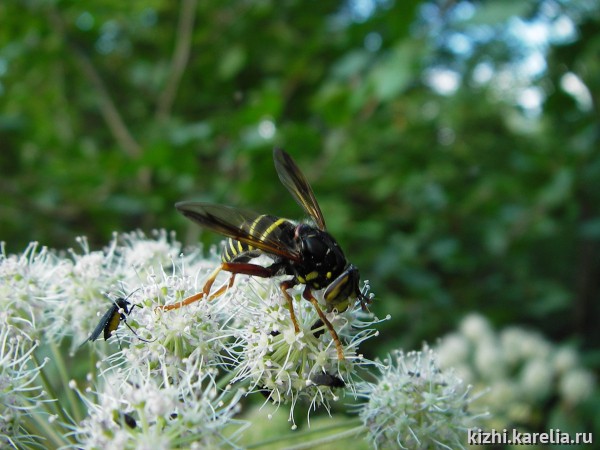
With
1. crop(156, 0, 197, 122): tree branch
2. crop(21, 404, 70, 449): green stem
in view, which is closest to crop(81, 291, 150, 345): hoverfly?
crop(21, 404, 70, 449): green stem

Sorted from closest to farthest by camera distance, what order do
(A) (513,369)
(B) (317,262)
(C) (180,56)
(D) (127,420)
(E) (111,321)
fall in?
(D) (127,420), (E) (111,321), (B) (317,262), (C) (180,56), (A) (513,369)

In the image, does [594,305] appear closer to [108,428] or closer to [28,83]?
[108,428]

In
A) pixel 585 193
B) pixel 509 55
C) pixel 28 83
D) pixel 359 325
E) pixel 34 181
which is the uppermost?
pixel 509 55

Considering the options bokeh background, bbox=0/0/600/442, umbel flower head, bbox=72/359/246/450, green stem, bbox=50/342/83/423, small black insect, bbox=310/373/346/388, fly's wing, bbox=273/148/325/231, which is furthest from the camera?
bokeh background, bbox=0/0/600/442

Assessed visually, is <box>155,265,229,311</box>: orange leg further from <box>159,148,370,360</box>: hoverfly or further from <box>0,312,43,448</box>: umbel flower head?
<box>0,312,43,448</box>: umbel flower head

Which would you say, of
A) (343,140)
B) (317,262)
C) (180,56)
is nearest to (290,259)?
(317,262)

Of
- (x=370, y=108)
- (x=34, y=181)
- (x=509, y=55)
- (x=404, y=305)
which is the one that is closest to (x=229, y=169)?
(x=370, y=108)

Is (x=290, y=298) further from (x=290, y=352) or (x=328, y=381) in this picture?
(x=328, y=381)
